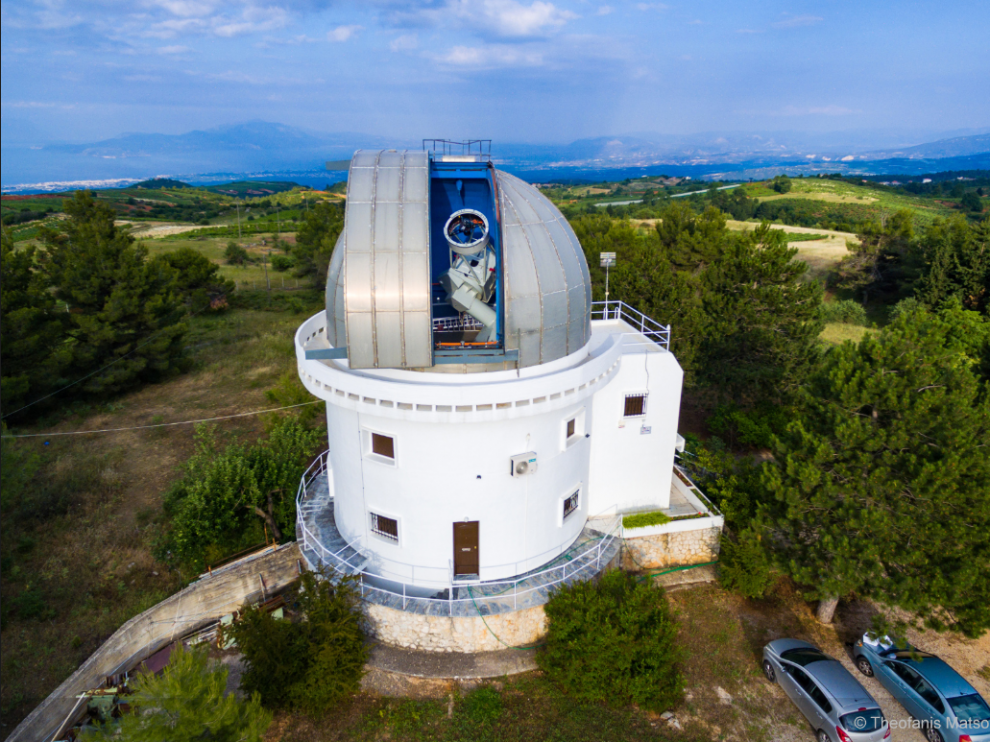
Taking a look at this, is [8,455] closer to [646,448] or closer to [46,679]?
[46,679]

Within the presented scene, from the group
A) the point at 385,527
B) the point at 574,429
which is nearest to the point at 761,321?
the point at 574,429

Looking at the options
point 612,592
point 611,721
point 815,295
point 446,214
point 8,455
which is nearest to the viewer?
point 611,721

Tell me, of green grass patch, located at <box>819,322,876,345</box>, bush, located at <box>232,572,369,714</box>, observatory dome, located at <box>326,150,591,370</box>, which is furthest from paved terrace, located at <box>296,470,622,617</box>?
green grass patch, located at <box>819,322,876,345</box>

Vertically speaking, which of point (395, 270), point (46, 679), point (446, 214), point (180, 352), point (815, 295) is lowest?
point (46, 679)

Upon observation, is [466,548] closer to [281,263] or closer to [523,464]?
[523,464]

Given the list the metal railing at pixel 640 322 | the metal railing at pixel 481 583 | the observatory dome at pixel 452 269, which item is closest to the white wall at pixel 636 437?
the metal railing at pixel 640 322

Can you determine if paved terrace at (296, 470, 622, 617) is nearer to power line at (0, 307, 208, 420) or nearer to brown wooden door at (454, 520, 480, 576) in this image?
brown wooden door at (454, 520, 480, 576)

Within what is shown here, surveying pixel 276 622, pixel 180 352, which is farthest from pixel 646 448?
pixel 180 352

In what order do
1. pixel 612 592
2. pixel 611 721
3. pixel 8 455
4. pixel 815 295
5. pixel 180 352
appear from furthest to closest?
pixel 180 352, pixel 815 295, pixel 8 455, pixel 612 592, pixel 611 721
